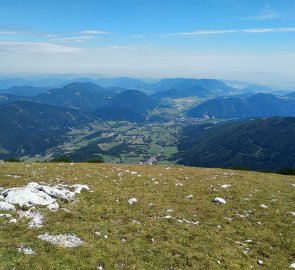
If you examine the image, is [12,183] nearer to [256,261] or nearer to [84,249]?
[84,249]

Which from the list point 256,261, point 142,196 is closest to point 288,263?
point 256,261

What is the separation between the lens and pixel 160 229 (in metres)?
23.5

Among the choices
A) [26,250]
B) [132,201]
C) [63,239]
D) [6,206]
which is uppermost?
[6,206]

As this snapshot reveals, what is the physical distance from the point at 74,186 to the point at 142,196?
6.66 metres

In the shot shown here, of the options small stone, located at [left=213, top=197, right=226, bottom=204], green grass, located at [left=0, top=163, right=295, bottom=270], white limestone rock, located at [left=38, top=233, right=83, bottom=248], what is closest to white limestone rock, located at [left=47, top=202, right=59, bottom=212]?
green grass, located at [left=0, top=163, right=295, bottom=270]

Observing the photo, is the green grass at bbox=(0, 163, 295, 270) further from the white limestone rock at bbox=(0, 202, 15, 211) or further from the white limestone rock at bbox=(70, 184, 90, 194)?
the white limestone rock at bbox=(0, 202, 15, 211)

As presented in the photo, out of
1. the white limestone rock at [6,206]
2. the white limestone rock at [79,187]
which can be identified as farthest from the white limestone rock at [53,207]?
the white limestone rock at [79,187]

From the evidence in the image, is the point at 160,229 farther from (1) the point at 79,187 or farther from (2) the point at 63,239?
(1) the point at 79,187

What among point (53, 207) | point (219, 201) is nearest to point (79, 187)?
point (53, 207)

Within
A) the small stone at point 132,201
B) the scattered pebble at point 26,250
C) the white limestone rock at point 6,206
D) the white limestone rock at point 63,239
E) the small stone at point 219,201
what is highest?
the white limestone rock at point 6,206

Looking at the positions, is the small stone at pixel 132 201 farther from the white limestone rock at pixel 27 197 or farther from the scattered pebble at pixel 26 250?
the scattered pebble at pixel 26 250

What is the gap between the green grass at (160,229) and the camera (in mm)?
19203

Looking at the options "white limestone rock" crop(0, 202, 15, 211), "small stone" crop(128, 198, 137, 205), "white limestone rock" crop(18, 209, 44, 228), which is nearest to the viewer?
"white limestone rock" crop(18, 209, 44, 228)

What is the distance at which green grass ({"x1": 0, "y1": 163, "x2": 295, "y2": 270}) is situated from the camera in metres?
19.2
